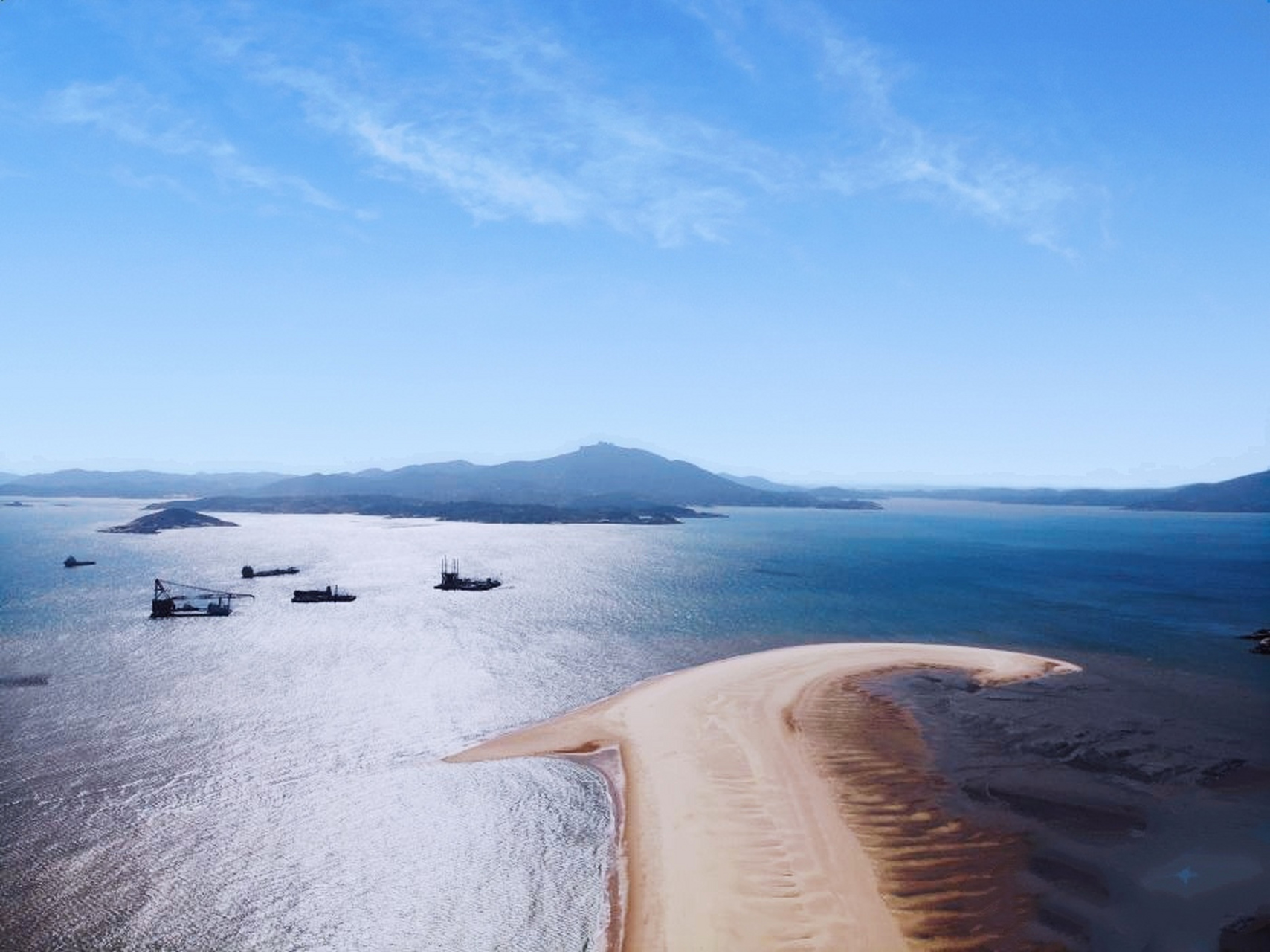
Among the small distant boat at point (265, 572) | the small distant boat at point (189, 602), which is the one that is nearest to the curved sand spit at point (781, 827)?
the small distant boat at point (189, 602)

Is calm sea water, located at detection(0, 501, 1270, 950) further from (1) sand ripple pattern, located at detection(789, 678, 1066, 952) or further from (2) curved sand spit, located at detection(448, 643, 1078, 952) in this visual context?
(1) sand ripple pattern, located at detection(789, 678, 1066, 952)

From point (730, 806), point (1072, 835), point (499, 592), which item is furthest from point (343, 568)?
point (1072, 835)

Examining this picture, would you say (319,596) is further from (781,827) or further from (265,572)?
(781,827)

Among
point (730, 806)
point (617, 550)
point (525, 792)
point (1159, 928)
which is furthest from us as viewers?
point (617, 550)

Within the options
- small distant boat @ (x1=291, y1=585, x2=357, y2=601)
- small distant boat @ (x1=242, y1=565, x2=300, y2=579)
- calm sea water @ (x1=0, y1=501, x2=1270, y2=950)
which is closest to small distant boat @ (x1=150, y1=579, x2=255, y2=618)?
calm sea water @ (x1=0, y1=501, x2=1270, y2=950)

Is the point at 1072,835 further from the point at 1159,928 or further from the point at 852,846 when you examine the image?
the point at 852,846

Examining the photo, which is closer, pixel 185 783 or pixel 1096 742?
pixel 185 783

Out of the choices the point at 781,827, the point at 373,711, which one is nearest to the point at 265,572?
the point at 373,711
